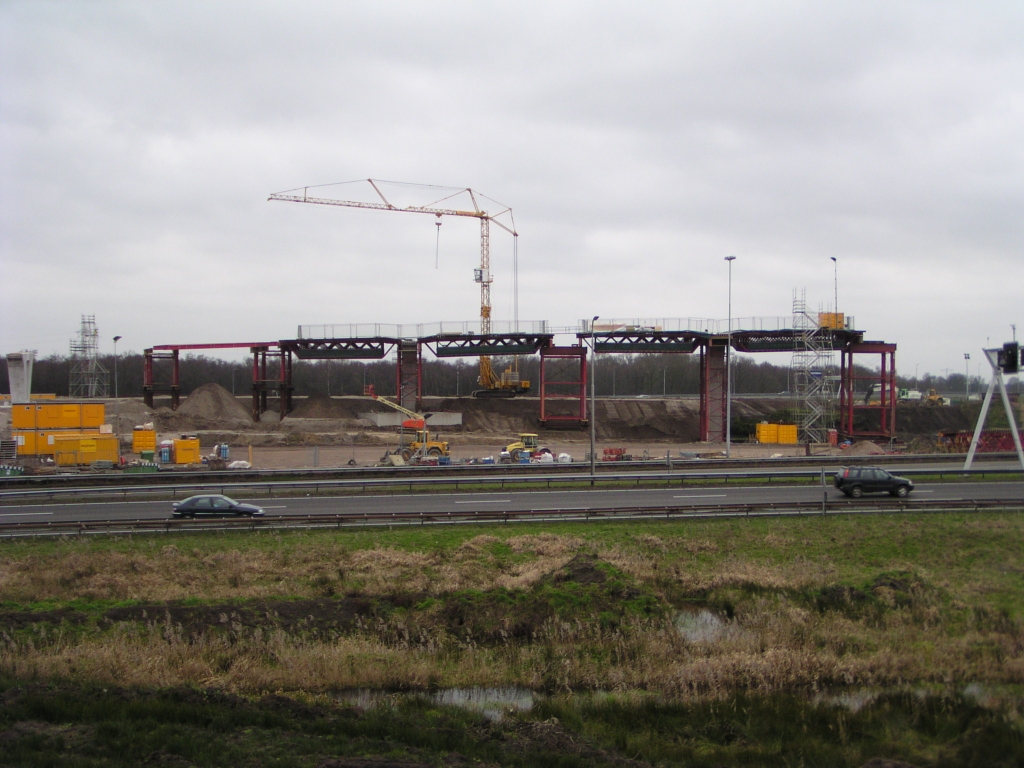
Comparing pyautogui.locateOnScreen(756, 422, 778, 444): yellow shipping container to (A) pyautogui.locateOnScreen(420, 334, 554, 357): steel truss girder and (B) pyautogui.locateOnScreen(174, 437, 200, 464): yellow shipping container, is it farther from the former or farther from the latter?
(B) pyautogui.locateOnScreen(174, 437, 200, 464): yellow shipping container

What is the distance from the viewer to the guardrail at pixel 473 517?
69.7 feet

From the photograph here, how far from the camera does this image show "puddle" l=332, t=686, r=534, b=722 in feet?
34.3

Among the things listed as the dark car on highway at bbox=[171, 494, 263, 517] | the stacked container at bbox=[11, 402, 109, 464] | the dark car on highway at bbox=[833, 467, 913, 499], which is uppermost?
the stacked container at bbox=[11, 402, 109, 464]

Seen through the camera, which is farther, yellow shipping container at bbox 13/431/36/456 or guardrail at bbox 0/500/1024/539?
yellow shipping container at bbox 13/431/36/456

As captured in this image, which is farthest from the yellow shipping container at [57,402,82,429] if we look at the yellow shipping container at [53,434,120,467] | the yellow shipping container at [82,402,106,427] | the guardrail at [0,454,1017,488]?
the guardrail at [0,454,1017,488]

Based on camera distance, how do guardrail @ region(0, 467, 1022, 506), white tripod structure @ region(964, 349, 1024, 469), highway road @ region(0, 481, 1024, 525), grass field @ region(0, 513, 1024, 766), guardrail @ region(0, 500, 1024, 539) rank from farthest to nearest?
guardrail @ region(0, 467, 1022, 506)
highway road @ region(0, 481, 1024, 525)
guardrail @ region(0, 500, 1024, 539)
white tripod structure @ region(964, 349, 1024, 469)
grass field @ region(0, 513, 1024, 766)

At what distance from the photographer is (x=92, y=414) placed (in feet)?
145

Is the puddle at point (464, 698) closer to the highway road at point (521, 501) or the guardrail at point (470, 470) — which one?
the highway road at point (521, 501)

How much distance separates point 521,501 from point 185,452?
83.2 feet

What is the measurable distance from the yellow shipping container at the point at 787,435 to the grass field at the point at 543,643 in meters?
34.3

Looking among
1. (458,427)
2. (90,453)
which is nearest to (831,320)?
(458,427)

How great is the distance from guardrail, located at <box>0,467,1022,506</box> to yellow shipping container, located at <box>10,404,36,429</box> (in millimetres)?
14929

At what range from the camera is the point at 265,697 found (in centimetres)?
988

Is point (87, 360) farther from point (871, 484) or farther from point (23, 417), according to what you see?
point (871, 484)
